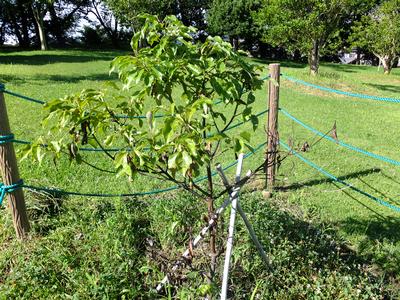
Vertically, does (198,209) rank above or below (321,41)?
below

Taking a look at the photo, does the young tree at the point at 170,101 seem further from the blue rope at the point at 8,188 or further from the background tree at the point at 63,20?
the background tree at the point at 63,20

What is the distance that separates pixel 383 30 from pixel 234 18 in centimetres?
1160

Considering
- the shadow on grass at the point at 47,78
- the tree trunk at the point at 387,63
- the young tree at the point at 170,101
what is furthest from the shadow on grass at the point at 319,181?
the tree trunk at the point at 387,63

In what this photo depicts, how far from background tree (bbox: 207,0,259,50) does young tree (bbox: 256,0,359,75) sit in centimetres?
1207

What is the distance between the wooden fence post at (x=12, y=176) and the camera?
2852mm

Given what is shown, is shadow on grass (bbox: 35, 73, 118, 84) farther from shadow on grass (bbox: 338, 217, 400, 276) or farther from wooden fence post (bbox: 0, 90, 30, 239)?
shadow on grass (bbox: 338, 217, 400, 276)

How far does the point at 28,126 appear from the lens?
272 inches

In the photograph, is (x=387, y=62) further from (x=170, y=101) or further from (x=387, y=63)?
(x=170, y=101)

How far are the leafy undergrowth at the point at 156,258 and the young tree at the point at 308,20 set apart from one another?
478 inches

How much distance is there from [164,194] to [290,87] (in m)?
9.50

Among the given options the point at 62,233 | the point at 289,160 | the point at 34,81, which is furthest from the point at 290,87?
the point at 62,233

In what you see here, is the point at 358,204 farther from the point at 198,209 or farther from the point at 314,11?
the point at 314,11

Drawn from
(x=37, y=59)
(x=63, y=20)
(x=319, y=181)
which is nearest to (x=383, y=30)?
(x=319, y=181)

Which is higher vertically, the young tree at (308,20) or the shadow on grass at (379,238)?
the young tree at (308,20)
